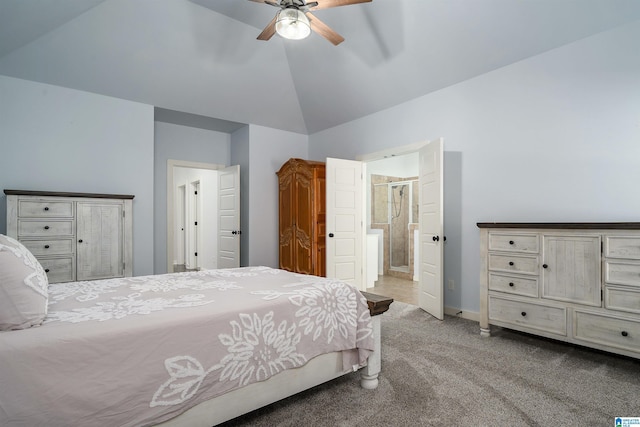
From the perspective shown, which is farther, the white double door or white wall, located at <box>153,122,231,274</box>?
white wall, located at <box>153,122,231,274</box>

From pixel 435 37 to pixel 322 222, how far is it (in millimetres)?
2650

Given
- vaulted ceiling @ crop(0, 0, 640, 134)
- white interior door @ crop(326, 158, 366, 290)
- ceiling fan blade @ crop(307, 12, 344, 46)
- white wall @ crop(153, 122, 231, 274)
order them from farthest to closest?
white wall @ crop(153, 122, 231, 274) → white interior door @ crop(326, 158, 366, 290) → vaulted ceiling @ crop(0, 0, 640, 134) → ceiling fan blade @ crop(307, 12, 344, 46)

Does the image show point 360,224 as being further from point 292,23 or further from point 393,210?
point 292,23

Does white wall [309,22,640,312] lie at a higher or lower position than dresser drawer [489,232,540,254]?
higher

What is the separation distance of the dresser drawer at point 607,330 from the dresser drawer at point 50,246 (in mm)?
4714

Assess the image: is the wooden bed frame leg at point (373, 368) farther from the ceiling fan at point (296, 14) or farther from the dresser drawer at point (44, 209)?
the dresser drawer at point (44, 209)

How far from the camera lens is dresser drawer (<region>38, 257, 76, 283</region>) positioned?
3271mm

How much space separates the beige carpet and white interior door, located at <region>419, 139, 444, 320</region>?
840 mm

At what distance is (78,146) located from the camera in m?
3.89

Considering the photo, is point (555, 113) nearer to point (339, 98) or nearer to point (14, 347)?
point (339, 98)

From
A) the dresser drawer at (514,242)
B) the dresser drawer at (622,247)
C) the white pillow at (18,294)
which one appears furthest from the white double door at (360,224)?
the white pillow at (18,294)

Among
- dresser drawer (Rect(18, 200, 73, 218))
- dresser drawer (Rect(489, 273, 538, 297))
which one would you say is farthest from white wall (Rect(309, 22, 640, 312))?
dresser drawer (Rect(18, 200, 73, 218))

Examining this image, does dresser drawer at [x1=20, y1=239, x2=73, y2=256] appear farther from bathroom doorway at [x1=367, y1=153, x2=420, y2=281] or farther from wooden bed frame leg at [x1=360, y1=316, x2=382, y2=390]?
bathroom doorway at [x1=367, y1=153, x2=420, y2=281]

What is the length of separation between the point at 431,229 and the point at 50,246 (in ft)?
13.4
